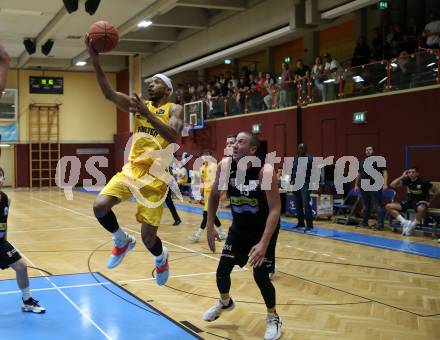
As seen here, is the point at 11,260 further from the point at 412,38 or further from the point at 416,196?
the point at 412,38

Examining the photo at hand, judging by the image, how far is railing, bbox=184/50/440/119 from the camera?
11766mm

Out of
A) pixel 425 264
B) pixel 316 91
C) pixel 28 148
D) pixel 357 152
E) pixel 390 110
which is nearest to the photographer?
pixel 425 264

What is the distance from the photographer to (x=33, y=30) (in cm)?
2084

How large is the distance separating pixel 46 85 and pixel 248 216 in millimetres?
25362

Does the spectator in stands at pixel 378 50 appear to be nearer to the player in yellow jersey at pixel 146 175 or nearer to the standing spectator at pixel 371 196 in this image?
the standing spectator at pixel 371 196

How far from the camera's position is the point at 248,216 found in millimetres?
4738

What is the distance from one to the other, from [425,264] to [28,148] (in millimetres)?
23908

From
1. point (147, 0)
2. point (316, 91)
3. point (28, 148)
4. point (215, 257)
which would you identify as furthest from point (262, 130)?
point (28, 148)

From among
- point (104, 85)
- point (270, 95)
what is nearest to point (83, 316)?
point (104, 85)

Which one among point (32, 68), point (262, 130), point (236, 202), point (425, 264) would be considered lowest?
point (425, 264)

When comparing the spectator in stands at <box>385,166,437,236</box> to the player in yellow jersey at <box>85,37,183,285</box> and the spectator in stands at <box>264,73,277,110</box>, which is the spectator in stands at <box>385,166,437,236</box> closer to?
the spectator in stands at <box>264,73,277,110</box>

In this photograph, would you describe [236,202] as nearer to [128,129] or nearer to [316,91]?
[316,91]

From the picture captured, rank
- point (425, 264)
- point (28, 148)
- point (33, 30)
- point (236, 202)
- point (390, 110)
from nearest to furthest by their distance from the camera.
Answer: point (236, 202), point (425, 264), point (390, 110), point (33, 30), point (28, 148)

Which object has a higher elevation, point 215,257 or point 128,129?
point 128,129
